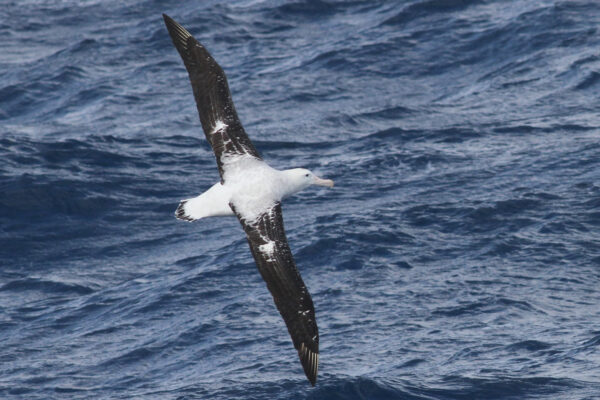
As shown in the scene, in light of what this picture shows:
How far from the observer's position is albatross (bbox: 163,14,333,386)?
1242cm

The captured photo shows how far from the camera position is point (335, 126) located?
23719 millimetres

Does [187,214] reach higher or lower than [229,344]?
higher

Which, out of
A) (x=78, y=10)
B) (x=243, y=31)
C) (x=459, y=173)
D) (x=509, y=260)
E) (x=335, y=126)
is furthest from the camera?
(x=78, y=10)

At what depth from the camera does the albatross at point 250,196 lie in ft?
40.8

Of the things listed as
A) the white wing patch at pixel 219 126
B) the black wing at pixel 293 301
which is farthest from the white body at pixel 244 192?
the black wing at pixel 293 301

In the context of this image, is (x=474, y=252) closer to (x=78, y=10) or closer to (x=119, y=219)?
(x=119, y=219)

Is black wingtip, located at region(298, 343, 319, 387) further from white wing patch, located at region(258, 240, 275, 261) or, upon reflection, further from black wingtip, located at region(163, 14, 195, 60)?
black wingtip, located at region(163, 14, 195, 60)

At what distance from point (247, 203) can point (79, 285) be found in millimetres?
6338

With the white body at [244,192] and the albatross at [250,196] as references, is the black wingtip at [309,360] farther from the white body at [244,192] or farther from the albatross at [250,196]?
the white body at [244,192]

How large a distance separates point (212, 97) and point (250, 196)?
1.39 meters

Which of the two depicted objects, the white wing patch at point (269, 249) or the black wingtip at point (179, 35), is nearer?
the white wing patch at point (269, 249)

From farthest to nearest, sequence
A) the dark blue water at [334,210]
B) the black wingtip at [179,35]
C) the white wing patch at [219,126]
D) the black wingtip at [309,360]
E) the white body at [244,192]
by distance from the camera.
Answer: the dark blue water at [334,210] < the white wing patch at [219,126] < the black wingtip at [179,35] < the white body at [244,192] < the black wingtip at [309,360]

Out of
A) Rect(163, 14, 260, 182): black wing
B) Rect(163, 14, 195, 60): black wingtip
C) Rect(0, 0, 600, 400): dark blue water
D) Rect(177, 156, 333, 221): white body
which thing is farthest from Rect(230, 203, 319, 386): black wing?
Rect(163, 14, 195, 60): black wingtip

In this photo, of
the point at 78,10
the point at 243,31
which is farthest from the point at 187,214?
the point at 78,10
